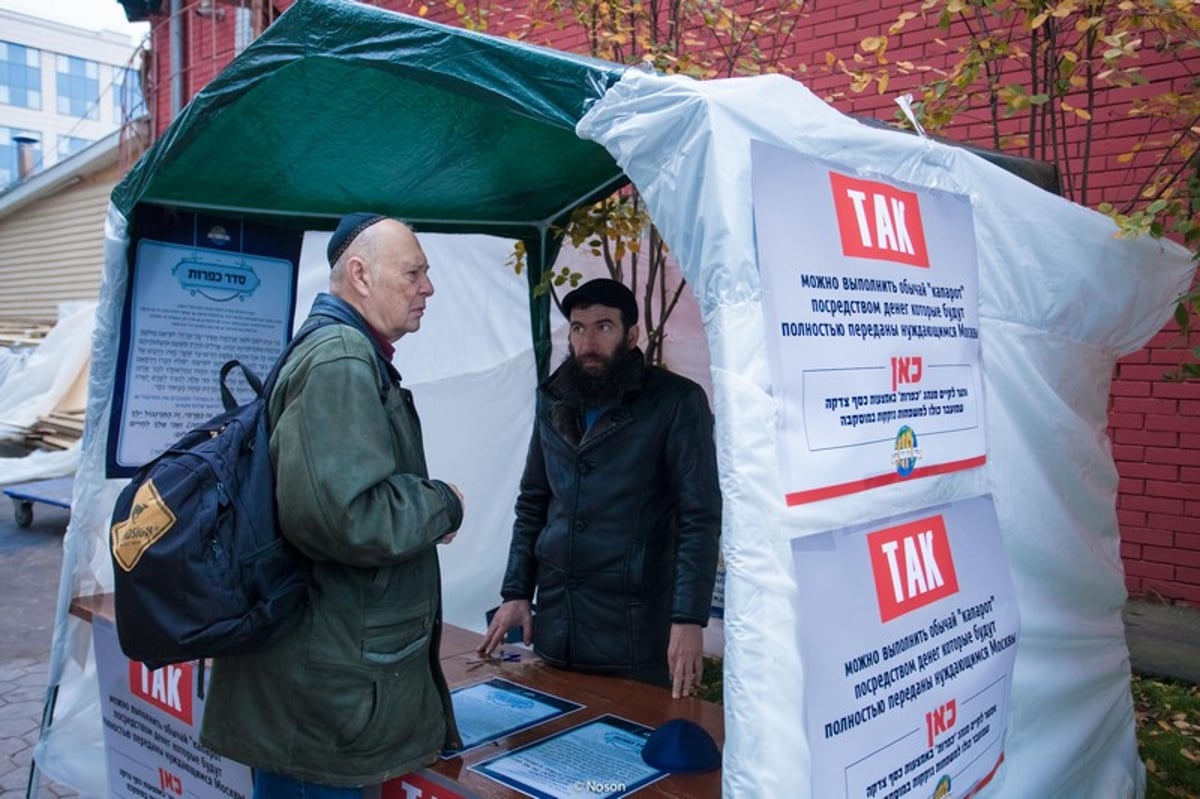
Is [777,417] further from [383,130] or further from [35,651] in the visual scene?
[35,651]

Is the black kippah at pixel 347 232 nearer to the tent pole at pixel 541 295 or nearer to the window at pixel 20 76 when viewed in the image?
the tent pole at pixel 541 295

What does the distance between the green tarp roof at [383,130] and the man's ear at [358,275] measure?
511mm

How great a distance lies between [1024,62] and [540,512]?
383 centimetres

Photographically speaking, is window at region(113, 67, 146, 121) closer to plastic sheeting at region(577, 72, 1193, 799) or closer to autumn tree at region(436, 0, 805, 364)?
autumn tree at region(436, 0, 805, 364)

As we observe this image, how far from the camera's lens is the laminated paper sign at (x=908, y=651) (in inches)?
69.0

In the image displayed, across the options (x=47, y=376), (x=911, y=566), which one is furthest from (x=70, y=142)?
(x=911, y=566)

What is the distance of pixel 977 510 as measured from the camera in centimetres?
231

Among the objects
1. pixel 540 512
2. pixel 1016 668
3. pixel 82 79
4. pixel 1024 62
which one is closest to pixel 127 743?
pixel 540 512

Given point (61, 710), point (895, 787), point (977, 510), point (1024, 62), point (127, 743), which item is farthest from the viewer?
point (1024, 62)

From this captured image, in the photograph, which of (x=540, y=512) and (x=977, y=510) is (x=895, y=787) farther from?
(x=540, y=512)

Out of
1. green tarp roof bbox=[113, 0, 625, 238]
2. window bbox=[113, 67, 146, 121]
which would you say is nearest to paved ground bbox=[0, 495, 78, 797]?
green tarp roof bbox=[113, 0, 625, 238]

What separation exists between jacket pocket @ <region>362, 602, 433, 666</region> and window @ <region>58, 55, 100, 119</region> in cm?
5592

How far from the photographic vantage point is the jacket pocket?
1994 mm

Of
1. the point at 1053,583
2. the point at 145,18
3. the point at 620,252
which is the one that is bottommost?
the point at 1053,583
